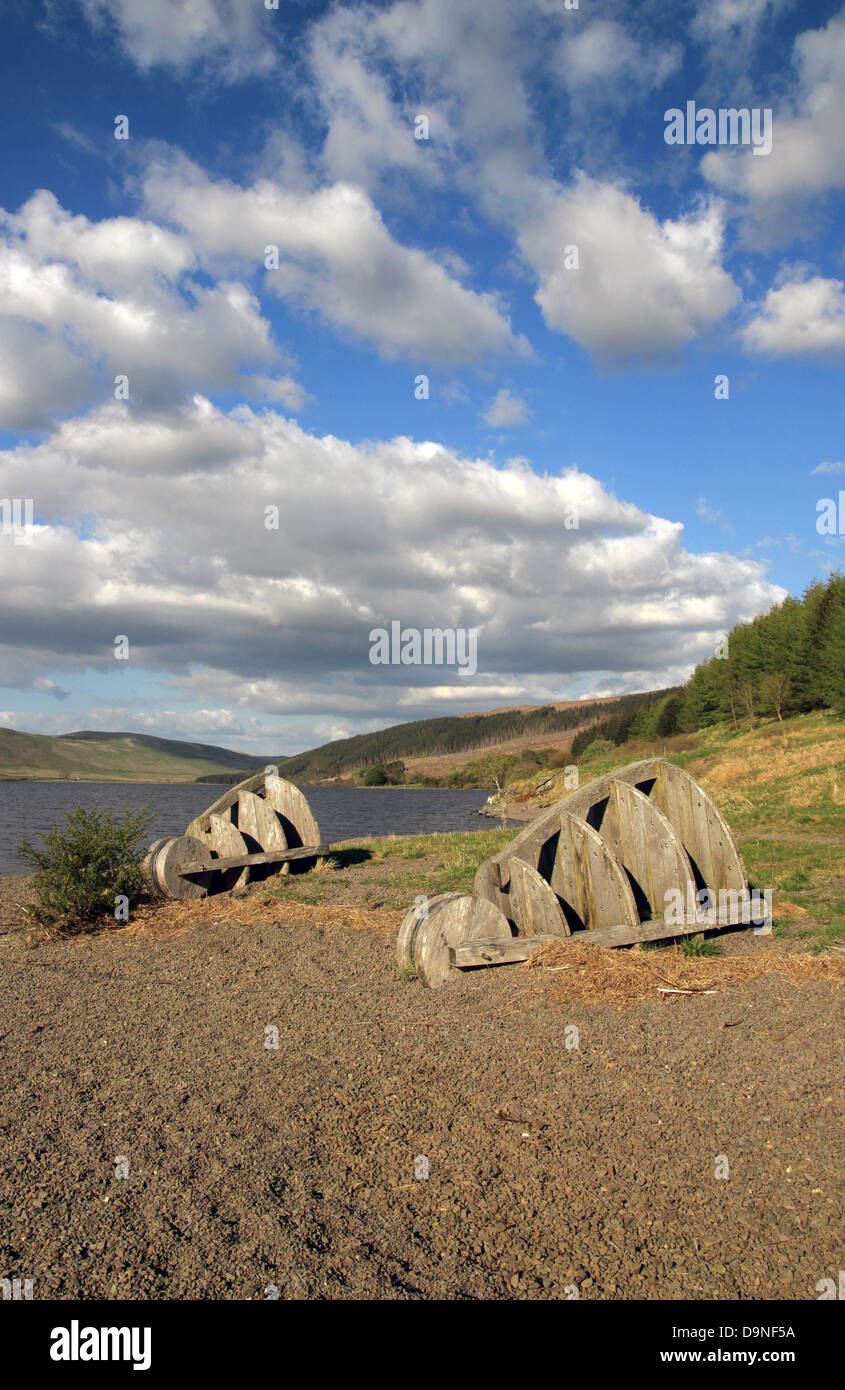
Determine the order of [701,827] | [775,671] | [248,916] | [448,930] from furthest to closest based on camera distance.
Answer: [775,671] < [248,916] < [701,827] < [448,930]

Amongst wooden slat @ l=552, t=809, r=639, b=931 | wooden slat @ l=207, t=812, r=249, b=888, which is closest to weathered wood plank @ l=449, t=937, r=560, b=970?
wooden slat @ l=552, t=809, r=639, b=931

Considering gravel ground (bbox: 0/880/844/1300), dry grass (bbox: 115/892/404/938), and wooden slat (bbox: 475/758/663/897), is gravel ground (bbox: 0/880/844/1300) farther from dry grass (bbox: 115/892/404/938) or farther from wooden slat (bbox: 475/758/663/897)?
dry grass (bbox: 115/892/404/938)

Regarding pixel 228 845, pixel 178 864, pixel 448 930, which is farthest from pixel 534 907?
pixel 228 845

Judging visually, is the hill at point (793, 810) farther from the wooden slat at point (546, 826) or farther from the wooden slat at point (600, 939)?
the wooden slat at point (546, 826)

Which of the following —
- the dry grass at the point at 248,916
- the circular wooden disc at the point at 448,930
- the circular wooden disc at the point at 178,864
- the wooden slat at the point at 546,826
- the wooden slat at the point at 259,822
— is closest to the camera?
the circular wooden disc at the point at 448,930

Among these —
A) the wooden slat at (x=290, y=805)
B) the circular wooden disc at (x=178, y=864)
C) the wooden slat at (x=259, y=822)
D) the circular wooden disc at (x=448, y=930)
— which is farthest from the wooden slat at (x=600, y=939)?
the wooden slat at (x=290, y=805)

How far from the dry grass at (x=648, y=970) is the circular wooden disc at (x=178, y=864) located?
27.1 feet

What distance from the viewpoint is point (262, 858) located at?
16.4 metres

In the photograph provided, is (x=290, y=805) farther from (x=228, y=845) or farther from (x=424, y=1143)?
(x=424, y=1143)

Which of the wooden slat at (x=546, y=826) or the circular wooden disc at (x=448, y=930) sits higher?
the wooden slat at (x=546, y=826)

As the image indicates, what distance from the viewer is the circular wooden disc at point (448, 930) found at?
872cm

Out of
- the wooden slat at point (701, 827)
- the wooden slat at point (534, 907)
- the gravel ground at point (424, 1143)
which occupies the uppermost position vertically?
the wooden slat at point (701, 827)

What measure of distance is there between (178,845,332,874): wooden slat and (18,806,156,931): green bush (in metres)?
1.00

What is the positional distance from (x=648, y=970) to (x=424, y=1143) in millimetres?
3990
